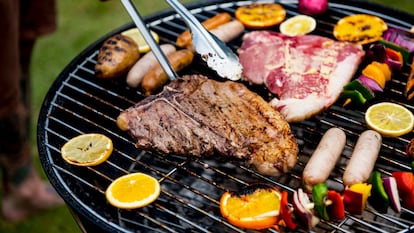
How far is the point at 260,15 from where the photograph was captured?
4.43 m

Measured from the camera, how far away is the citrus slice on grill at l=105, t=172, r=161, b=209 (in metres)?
3.10

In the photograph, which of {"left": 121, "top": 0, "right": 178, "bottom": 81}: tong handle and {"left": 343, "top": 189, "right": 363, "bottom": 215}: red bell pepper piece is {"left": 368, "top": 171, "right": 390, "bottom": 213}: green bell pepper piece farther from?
{"left": 121, "top": 0, "right": 178, "bottom": 81}: tong handle

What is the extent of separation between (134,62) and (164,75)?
329mm

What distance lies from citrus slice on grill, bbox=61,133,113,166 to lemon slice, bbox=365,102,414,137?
5.19 ft

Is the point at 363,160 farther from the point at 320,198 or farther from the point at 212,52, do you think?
the point at 212,52

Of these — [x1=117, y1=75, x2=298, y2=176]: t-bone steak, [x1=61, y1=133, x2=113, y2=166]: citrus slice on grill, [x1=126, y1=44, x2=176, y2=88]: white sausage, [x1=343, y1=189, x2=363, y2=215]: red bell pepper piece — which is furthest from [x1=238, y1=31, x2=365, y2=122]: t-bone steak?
[x1=61, y1=133, x2=113, y2=166]: citrus slice on grill

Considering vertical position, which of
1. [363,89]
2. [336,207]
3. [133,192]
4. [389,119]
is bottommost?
[133,192]

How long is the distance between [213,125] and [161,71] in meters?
0.71

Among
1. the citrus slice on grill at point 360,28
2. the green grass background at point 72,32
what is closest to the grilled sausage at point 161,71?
the citrus slice on grill at point 360,28

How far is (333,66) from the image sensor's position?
12.6 feet

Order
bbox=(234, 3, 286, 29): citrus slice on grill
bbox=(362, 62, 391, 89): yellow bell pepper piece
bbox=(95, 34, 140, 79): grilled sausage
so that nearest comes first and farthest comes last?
bbox=(362, 62, 391, 89): yellow bell pepper piece < bbox=(95, 34, 140, 79): grilled sausage < bbox=(234, 3, 286, 29): citrus slice on grill

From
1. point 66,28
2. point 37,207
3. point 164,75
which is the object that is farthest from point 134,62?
point 66,28

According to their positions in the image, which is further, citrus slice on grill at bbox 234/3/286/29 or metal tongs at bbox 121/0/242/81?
citrus slice on grill at bbox 234/3/286/29

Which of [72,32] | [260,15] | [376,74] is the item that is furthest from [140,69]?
[72,32]
